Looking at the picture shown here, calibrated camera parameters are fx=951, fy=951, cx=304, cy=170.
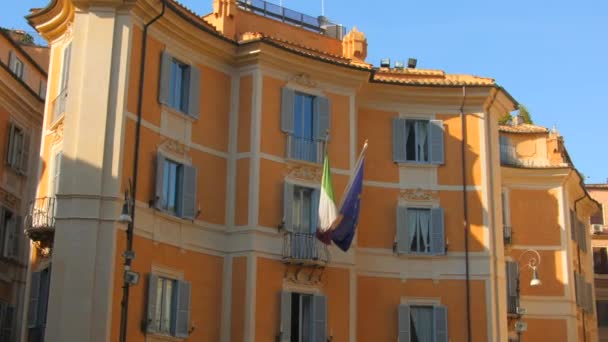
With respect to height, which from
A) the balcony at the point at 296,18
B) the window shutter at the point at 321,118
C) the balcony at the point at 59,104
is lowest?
the balcony at the point at 59,104

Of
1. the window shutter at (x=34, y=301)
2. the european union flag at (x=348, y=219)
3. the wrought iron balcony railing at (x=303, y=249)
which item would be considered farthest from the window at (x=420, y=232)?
A: the window shutter at (x=34, y=301)

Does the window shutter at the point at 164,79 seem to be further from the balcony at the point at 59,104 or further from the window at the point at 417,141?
the window at the point at 417,141

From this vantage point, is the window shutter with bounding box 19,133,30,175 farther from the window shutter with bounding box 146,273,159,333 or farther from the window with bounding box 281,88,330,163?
the window shutter with bounding box 146,273,159,333

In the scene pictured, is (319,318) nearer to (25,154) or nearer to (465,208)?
(465,208)

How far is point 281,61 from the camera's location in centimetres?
3147

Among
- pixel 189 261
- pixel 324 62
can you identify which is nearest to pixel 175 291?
pixel 189 261

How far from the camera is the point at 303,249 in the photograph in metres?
30.1

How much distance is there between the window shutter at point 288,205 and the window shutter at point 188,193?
9.93 ft

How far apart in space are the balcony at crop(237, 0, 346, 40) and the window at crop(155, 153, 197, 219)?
861 centimetres

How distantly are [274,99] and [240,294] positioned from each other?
6.58m

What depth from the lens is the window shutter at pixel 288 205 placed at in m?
30.2

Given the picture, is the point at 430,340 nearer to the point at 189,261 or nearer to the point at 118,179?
the point at 189,261

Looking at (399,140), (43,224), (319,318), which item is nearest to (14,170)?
(43,224)

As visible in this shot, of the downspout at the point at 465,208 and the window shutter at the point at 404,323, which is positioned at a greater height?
the downspout at the point at 465,208
